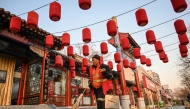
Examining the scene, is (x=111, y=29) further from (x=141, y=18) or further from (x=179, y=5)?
(x=179, y=5)

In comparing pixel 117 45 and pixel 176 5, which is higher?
pixel 117 45

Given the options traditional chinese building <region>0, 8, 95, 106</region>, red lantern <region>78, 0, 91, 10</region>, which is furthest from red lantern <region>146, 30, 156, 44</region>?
traditional chinese building <region>0, 8, 95, 106</region>

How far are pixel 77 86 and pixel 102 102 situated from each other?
7.43 m

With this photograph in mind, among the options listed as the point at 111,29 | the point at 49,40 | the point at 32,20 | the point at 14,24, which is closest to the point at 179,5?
the point at 111,29

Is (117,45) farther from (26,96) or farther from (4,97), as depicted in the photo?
(4,97)

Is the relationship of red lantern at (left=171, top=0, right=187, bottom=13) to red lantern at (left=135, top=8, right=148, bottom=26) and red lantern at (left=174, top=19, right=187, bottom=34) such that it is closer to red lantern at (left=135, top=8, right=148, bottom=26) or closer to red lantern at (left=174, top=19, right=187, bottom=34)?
red lantern at (left=135, top=8, right=148, bottom=26)

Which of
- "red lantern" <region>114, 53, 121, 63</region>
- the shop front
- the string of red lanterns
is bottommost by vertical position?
the shop front

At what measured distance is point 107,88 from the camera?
11.8 ft

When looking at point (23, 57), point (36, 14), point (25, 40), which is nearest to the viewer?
point (36, 14)

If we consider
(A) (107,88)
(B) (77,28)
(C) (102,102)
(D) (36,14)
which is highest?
(B) (77,28)

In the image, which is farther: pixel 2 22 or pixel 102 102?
pixel 2 22

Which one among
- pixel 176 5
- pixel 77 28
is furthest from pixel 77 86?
pixel 176 5

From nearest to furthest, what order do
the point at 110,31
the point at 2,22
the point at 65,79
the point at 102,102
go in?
1. the point at 102,102
2. the point at 2,22
3. the point at 110,31
4. the point at 65,79

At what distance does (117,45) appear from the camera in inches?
434
